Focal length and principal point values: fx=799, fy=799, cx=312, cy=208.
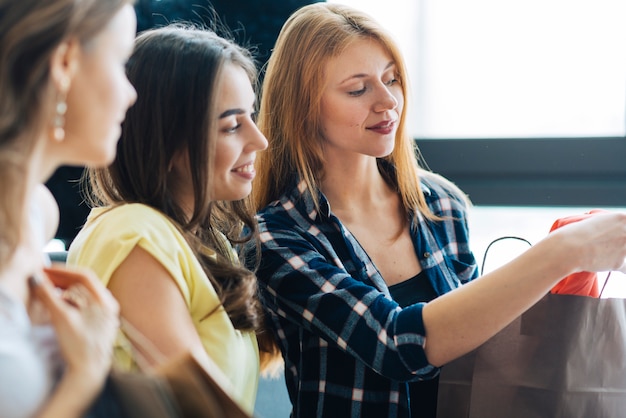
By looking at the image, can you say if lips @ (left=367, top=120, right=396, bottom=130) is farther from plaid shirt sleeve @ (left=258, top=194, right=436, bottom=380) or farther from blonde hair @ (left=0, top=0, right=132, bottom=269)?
blonde hair @ (left=0, top=0, right=132, bottom=269)

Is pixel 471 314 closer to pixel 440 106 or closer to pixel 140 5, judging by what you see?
pixel 440 106

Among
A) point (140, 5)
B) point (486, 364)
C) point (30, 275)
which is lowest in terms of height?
point (486, 364)

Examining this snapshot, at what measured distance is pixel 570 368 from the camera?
A: 4.09 feet

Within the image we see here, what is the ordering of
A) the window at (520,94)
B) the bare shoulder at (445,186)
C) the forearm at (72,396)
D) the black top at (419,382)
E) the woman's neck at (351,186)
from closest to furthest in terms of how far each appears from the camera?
the forearm at (72,396), the black top at (419,382), the woman's neck at (351,186), the bare shoulder at (445,186), the window at (520,94)

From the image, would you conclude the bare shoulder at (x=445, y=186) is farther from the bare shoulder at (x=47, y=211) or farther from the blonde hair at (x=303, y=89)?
the bare shoulder at (x=47, y=211)

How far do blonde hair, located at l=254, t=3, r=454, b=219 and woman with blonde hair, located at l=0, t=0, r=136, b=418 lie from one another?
744 millimetres

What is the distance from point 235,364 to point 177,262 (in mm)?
173

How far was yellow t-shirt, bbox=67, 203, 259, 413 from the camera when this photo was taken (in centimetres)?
103

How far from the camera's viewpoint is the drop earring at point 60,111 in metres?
0.68

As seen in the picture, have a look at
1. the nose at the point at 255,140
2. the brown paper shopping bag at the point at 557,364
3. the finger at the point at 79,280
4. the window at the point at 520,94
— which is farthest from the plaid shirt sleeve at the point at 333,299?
the window at the point at 520,94

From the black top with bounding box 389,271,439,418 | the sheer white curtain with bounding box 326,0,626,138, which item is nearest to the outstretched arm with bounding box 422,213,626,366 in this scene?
the black top with bounding box 389,271,439,418

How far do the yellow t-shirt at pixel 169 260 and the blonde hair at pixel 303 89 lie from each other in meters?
0.38

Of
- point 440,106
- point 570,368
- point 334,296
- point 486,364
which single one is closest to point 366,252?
point 334,296

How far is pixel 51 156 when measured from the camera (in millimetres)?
698
